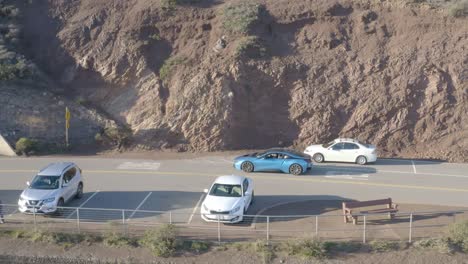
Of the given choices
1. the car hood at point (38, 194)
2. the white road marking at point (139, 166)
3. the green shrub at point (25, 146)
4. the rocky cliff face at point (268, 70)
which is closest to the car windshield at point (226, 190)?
the car hood at point (38, 194)

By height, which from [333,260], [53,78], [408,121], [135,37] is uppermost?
[135,37]

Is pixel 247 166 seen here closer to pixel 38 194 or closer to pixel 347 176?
pixel 347 176

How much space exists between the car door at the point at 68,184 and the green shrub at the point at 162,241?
4.53 m

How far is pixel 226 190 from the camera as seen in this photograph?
20.2 m

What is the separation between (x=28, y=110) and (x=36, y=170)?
656cm

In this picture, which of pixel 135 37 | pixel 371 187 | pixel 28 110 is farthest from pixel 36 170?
pixel 371 187

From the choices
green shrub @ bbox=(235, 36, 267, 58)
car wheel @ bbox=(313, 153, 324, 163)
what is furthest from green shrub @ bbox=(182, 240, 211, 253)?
green shrub @ bbox=(235, 36, 267, 58)

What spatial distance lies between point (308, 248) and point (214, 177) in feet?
29.9

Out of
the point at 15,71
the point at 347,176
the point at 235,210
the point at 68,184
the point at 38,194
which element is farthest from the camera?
the point at 15,71

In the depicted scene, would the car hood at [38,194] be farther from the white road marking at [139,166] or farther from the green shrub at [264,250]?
the green shrub at [264,250]

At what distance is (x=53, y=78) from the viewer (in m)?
35.2

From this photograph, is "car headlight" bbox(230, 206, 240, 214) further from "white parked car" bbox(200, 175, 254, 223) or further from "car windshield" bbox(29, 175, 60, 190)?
"car windshield" bbox(29, 175, 60, 190)

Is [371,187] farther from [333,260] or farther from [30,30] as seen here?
[30,30]

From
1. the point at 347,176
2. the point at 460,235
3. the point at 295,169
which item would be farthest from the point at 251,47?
the point at 460,235
